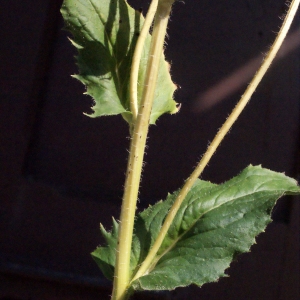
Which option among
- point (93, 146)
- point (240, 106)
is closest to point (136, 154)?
point (240, 106)

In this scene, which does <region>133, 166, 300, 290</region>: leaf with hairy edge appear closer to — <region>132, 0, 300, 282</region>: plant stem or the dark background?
<region>132, 0, 300, 282</region>: plant stem

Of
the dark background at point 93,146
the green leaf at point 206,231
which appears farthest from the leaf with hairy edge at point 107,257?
the dark background at point 93,146

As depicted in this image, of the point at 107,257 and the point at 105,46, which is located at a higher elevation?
the point at 105,46

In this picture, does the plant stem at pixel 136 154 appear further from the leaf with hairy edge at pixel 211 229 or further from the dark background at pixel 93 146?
the dark background at pixel 93 146

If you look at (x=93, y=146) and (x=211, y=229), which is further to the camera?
(x=93, y=146)

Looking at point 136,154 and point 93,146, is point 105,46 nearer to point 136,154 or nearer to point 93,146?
point 136,154

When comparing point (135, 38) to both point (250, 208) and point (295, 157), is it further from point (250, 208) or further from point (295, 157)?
point (295, 157)
